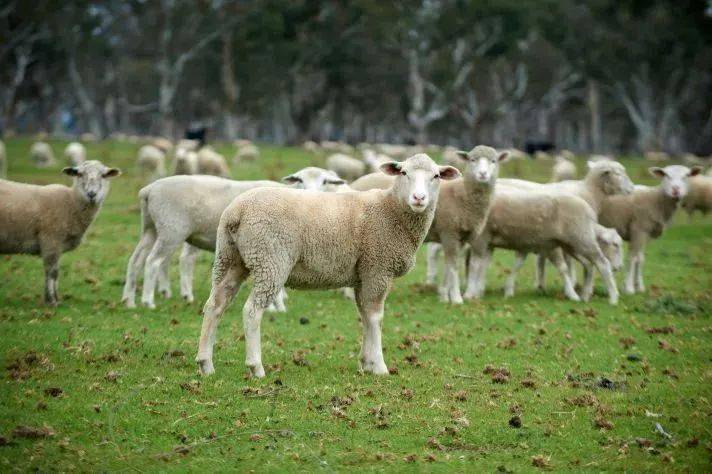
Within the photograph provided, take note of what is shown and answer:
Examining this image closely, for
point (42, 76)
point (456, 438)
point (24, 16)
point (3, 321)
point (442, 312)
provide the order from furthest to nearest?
point (42, 76), point (24, 16), point (442, 312), point (3, 321), point (456, 438)

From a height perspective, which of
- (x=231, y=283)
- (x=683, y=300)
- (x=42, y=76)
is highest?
(x=231, y=283)

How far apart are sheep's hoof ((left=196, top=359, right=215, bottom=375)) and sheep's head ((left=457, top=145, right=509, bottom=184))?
612 centimetres

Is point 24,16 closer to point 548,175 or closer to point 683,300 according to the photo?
point 548,175

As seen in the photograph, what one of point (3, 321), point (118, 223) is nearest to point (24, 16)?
point (118, 223)

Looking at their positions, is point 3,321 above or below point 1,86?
above

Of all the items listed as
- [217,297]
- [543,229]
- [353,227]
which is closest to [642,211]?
[543,229]

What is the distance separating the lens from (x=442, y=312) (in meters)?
12.9

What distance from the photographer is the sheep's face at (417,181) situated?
28.4 ft

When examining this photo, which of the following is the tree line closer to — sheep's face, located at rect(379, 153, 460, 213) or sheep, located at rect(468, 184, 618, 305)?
sheep, located at rect(468, 184, 618, 305)

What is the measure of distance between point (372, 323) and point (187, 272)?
18.1 ft

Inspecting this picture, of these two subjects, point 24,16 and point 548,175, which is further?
point 24,16

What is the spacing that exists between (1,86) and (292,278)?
6080 centimetres

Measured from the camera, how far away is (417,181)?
878 centimetres

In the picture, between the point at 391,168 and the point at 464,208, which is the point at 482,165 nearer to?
the point at 464,208
